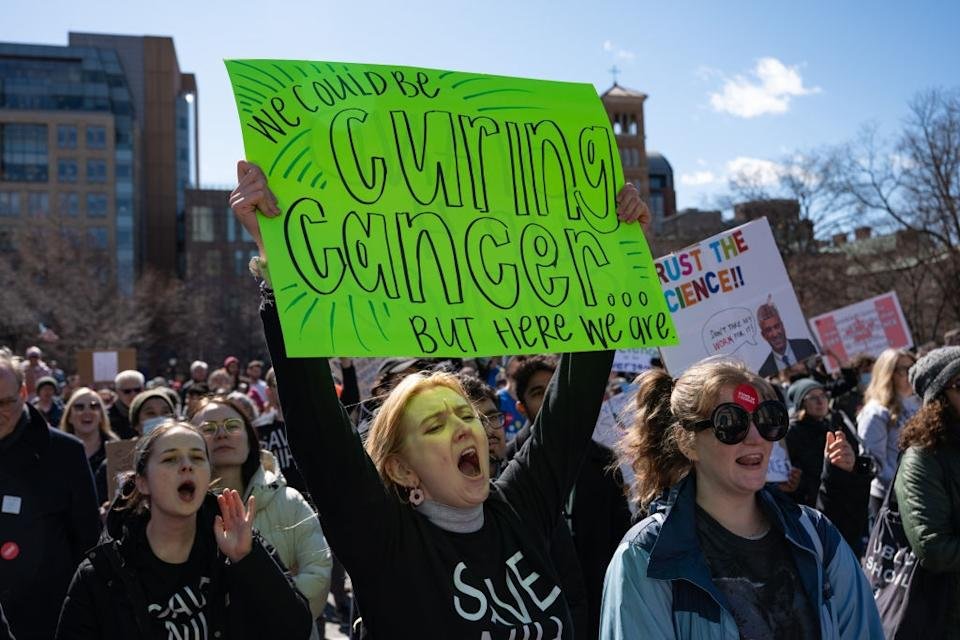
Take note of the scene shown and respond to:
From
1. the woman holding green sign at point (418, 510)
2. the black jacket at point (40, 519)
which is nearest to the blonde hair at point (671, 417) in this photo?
the woman holding green sign at point (418, 510)

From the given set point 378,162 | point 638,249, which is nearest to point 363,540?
point 378,162

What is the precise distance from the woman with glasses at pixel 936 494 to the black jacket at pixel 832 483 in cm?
37

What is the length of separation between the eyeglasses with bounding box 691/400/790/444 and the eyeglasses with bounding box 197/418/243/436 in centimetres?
229

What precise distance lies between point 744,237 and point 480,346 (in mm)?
3224

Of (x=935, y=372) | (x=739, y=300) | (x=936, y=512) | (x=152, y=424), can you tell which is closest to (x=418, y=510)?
(x=936, y=512)

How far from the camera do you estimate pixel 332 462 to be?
89.1 inches

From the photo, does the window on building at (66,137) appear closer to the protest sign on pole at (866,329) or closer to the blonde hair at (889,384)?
the protest sign on pole at (866,329)

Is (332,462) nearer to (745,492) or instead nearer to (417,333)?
(417,333)

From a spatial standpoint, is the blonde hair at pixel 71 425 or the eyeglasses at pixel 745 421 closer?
the eyeglasses at pixel 745 421

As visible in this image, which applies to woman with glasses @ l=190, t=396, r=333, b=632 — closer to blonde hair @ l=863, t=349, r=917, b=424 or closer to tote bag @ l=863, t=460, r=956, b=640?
tote bag @ l=863, t=460, r=956, b=640

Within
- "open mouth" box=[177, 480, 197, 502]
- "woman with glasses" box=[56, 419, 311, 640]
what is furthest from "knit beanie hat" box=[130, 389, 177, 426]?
"open mouth" box=[177, 480, 197, 502]

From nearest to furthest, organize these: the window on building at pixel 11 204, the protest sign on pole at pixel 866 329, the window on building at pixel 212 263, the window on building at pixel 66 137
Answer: the protest sign on pole at pixel 866 329, the window on building at pixel 212 263, the window on building at pixel 11 204, the window on building at pixel 66 137

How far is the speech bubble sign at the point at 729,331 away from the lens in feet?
16.6

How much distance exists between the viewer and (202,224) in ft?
276
